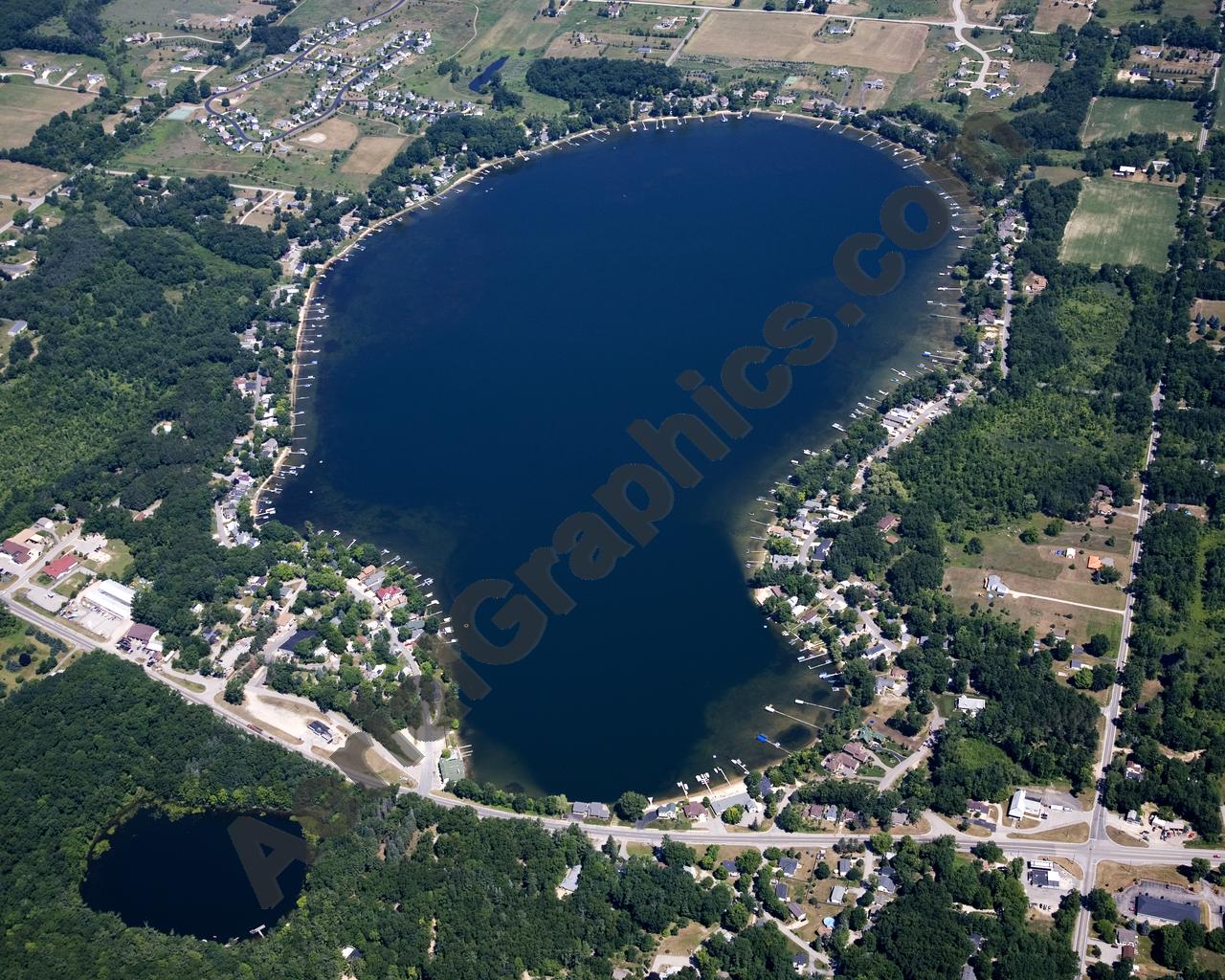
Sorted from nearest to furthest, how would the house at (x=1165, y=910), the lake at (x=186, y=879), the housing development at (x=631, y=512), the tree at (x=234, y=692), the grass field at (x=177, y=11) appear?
the house at (x=1165, y=910), the housing development at (x=631, y=512), the lake at (x=186, y=879), the tree at (x=234, y=692), the grass field at (x=177, y=11)

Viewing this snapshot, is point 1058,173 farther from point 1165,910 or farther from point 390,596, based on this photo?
point 1165,910

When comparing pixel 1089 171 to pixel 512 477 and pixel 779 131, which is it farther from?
pixel 512 477

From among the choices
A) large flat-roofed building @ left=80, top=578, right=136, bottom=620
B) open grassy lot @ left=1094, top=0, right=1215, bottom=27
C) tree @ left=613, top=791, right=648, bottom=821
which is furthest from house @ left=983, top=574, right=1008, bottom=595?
open grassy lot @ left=1094, top=0, right=1215, bottom=27

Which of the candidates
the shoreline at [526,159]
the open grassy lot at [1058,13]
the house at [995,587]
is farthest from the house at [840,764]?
the open grassy lot at [1058,13]

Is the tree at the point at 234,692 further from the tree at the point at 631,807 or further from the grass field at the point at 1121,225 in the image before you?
the grass field at the point at 1121,225

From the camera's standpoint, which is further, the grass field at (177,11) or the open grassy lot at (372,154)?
the grass field at (177,11)

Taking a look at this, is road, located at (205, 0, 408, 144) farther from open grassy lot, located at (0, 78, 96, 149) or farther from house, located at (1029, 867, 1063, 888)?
house, located at (1029, 867, 1063, 888)
